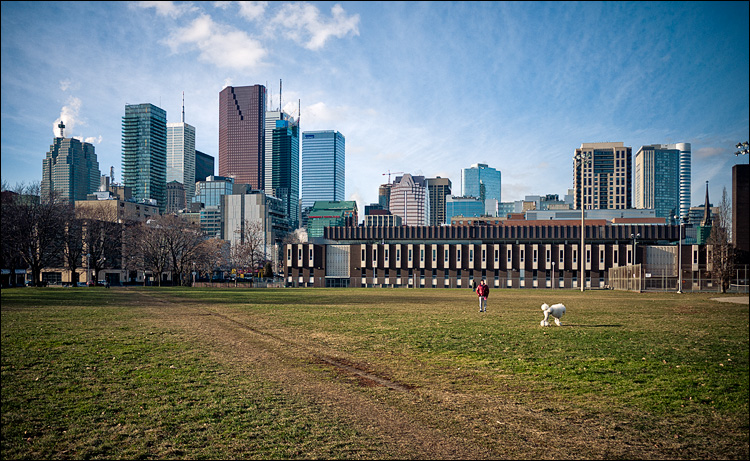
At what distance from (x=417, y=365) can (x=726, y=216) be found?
58199 mm

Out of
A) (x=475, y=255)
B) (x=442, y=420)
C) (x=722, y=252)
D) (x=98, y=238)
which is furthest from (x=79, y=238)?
(x=722, y=252)

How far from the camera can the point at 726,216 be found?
57.7 meters

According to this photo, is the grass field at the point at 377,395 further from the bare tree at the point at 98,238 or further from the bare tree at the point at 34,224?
the bare tree at the point at 98,238

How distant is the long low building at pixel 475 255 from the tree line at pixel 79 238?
20981 millimetres

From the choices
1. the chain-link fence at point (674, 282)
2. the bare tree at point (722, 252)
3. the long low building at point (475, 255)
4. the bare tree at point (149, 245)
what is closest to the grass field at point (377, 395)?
the chain-link fence at point (674, 282)

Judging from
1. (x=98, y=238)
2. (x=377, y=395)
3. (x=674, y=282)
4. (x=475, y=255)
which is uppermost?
(x=98, y=238)

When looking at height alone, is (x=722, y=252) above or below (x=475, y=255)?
above

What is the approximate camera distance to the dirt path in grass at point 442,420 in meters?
7.60

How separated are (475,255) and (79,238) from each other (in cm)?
8038

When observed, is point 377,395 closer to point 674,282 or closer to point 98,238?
point 674,282

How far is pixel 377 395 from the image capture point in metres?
10.8

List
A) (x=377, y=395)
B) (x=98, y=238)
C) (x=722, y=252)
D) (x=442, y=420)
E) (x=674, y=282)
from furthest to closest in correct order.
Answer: (x=98, y=238) < (x=674, y=282) < (x=722, y=252) < (x=377, y=395) < (x=442, y=420)

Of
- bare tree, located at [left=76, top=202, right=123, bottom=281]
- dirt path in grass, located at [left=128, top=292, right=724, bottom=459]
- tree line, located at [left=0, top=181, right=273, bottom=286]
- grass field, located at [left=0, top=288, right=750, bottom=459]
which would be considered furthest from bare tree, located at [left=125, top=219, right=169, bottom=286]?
dirt path in grass, located at [left=128, top=292, right=724, bottom=459]

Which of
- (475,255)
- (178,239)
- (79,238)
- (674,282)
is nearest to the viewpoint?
(674,282)
